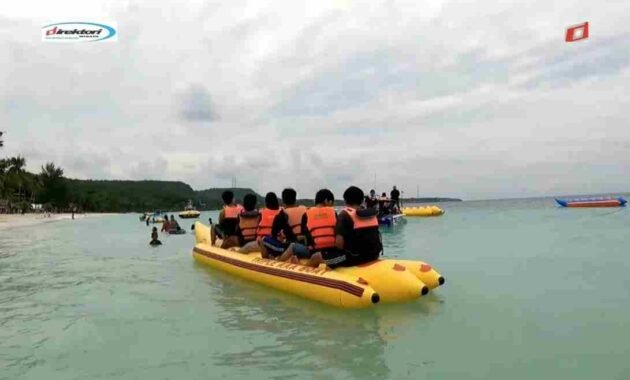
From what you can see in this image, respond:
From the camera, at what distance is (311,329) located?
642 centimetres

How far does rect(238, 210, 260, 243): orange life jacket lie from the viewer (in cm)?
1044

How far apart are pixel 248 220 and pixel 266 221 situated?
0.84m

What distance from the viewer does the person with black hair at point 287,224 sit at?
30.0ft

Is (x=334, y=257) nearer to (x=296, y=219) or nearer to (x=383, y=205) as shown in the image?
(x=296, y=219)

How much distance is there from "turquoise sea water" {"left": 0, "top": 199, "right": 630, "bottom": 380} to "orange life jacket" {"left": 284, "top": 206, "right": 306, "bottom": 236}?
125 cm

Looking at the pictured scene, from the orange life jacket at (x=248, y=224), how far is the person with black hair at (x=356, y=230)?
328 centimetres

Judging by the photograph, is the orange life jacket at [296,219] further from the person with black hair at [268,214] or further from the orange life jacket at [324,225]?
the orange life jacket at [324,225]

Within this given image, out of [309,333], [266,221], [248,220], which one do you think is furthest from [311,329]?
[248,220]

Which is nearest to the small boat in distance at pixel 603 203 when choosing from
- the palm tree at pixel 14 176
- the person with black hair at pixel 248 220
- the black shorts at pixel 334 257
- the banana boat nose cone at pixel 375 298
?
the person with black hair at pixel 248 220

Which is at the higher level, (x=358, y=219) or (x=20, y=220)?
(x=358, y=219)

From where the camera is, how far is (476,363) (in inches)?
200

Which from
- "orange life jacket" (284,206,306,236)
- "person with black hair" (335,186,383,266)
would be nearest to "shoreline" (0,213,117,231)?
"orange life jacket" (284,206,306,236)

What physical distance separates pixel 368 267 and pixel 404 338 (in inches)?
62.8

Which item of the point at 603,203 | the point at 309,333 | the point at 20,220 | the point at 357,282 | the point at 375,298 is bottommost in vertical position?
the point at 309,333
